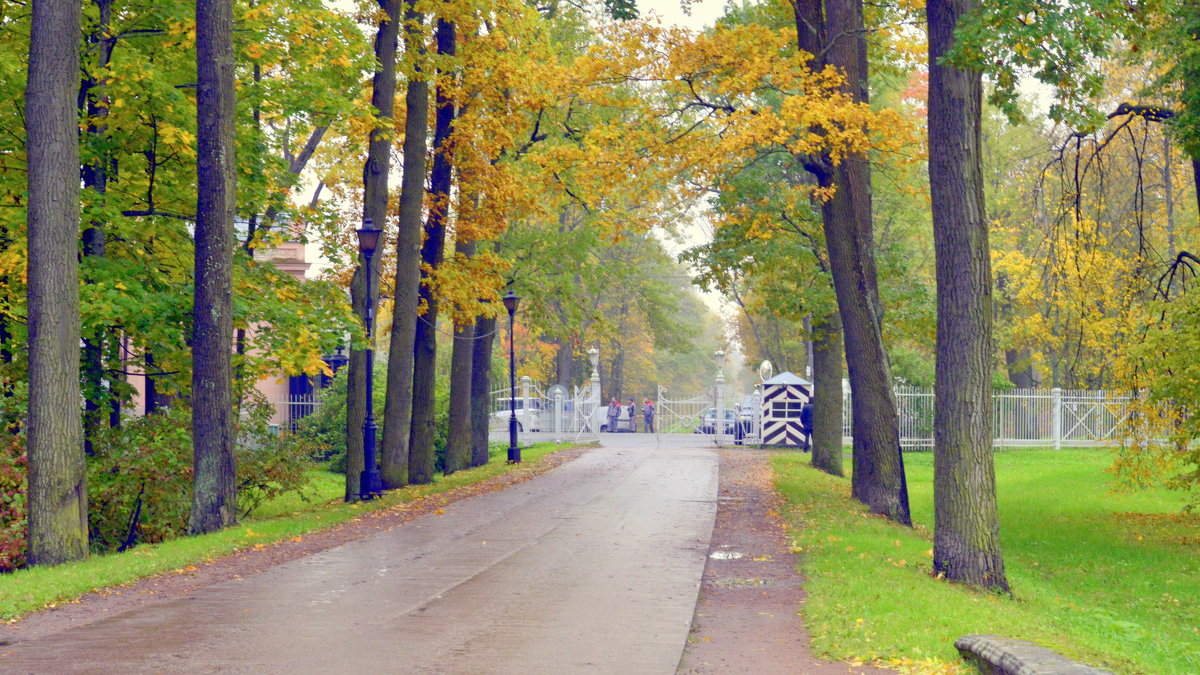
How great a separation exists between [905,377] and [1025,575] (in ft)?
73.8

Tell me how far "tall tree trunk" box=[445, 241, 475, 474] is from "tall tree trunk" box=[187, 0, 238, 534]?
33.8 feet

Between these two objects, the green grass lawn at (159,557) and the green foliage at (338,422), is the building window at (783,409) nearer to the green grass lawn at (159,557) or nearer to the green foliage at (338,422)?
the green foliage at (338,422)

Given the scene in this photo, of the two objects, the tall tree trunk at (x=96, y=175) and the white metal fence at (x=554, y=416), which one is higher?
the tall tree trunk at (x=96, y=175)

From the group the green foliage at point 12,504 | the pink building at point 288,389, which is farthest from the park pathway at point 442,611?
the pink building at point 288,389

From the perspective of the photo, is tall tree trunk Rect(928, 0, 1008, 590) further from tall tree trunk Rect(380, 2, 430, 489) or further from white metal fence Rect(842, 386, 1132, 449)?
white metal fence Rect(842, 386, 1132, 449)

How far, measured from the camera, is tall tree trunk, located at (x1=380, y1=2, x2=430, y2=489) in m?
20.2

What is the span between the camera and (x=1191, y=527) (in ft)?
62.8

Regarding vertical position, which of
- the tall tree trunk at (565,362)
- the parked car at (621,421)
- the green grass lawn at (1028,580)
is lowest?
the green grass lawn at (1028,580)

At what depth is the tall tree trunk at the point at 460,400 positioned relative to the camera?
81.4 ft

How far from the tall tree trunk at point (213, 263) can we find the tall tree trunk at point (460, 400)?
10.3 m

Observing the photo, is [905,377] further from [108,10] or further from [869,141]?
[108,10]

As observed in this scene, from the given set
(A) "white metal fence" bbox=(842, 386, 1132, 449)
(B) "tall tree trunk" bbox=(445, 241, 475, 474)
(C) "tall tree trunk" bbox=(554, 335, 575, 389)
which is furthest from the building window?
(C) "tall tree trunk" bbox=(554, 335, 575, 389)

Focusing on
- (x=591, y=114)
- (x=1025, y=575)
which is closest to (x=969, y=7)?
(x=1025, y=575)

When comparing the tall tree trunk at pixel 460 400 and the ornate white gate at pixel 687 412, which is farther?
the ornate white gate at pixel 687 412
